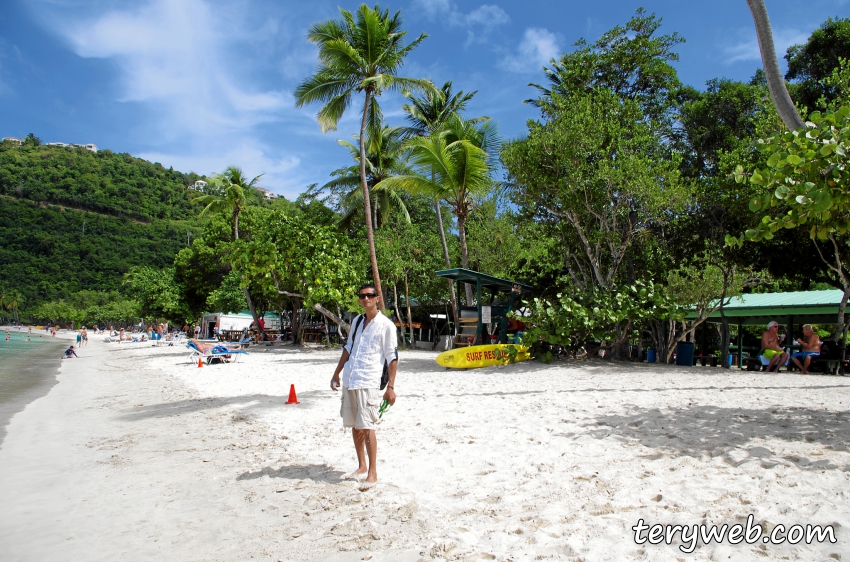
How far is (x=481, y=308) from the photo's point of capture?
13.6m

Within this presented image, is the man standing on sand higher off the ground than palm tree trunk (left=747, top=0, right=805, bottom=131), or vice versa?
palm tree trunk (left=747, top=0, right=805, bottom=131)

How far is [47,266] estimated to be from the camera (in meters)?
98.5

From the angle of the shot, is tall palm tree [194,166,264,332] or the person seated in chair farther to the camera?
tall palm tree [194,166,264,332]

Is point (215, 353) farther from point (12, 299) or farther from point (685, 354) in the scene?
point (12, 299)

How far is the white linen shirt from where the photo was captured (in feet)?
13.5

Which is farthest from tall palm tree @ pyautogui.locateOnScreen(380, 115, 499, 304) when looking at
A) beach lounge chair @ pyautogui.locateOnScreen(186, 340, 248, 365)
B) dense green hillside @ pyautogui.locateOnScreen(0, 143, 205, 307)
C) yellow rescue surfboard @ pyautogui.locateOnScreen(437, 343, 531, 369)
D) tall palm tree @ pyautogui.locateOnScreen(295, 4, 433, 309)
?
dense green hillside @ pyautogui.locateOnScreen(0, 143, 205, 307)

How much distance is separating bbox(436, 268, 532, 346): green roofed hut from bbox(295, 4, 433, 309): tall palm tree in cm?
252

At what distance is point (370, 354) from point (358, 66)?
1346 centimetres

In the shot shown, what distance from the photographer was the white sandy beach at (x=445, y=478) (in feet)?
10.2

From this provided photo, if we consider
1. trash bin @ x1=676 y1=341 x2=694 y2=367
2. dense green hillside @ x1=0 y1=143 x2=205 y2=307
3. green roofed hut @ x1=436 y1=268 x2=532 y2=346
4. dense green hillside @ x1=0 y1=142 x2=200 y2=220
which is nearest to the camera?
green roofed hut @ x1=436 y1=268 x2=532 y2=346

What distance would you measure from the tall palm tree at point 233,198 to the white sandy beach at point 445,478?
74.6 ft

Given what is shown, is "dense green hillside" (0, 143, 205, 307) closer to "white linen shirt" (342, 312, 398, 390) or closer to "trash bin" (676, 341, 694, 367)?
"trash bin" (676, 341, 694, 367)

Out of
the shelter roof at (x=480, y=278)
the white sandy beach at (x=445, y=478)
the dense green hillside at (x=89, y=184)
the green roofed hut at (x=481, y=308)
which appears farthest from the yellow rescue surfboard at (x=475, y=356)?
the dense green hillside at (x=89, y=184)

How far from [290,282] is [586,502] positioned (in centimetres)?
1688
